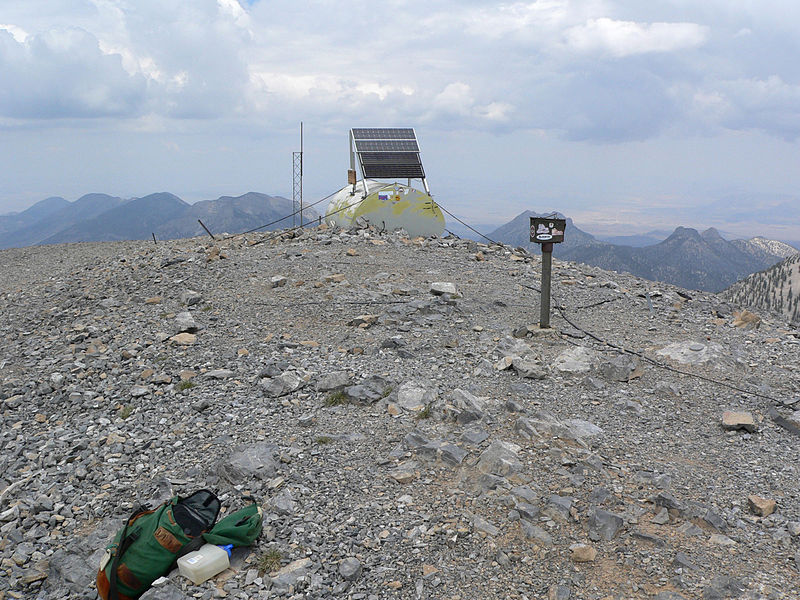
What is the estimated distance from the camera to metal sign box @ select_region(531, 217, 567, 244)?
1020cm

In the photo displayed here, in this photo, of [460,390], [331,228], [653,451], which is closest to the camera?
[653,451]

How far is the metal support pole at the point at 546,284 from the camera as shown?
407 inches

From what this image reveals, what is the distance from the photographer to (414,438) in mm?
6828

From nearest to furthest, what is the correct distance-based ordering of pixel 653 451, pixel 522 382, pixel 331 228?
1. pixel 653 451
2. pixel 522 382
3. pixel 331 228

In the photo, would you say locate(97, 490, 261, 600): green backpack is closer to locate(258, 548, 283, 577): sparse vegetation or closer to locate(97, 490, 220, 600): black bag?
locate(97, 490, 220, 600): black bag

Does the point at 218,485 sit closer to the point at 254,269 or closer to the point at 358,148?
the point at 254,269

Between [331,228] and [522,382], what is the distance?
491 inches

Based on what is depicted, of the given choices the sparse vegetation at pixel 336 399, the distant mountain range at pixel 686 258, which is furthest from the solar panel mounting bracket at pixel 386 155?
the distant mountain range at pixel 686 258

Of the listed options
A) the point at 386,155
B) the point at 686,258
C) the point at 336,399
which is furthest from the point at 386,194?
the point at 686,258

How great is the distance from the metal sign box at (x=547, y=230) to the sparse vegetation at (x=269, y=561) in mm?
6701

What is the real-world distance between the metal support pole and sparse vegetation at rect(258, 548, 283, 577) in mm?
6654

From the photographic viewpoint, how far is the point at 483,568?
16.4 ft

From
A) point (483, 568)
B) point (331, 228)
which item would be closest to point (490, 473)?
point (483, 568)

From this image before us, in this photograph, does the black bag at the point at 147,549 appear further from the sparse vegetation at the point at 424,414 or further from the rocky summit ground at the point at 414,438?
the sparse vegetation at the point at 424,414
